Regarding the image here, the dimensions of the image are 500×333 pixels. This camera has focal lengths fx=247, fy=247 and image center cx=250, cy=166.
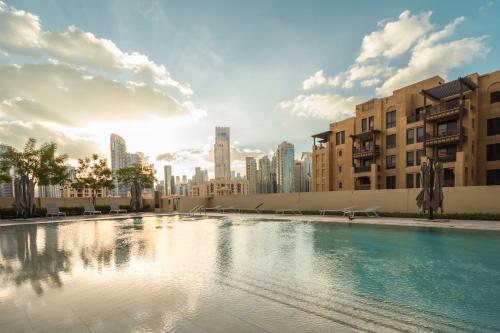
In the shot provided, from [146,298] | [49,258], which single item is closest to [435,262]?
[146,298]

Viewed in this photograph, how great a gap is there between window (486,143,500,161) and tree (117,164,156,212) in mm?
41270

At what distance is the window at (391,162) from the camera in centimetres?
3323

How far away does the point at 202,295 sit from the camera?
17.0 ft

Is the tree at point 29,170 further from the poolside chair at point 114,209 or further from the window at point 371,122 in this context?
the window at point 371,122

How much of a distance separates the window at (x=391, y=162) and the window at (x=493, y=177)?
361 inches

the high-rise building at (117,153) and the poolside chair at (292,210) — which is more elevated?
the high-rise building at (117,153)

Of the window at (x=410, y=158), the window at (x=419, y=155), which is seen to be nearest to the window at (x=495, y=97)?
the window at (x=419, y=155)

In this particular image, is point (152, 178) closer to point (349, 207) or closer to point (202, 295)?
point (349, 207)

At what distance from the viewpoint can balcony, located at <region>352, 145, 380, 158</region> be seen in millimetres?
34013

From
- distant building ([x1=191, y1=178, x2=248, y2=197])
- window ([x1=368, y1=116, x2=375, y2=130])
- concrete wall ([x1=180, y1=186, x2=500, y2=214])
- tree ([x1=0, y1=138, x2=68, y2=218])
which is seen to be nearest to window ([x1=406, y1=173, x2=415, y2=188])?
window ([x1=368, y1=116, x2=375, y2=130])

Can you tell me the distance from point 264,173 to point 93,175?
15118cm

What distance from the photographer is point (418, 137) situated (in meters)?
30.3

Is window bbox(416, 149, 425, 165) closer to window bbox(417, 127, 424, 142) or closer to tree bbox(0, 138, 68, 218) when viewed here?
window bbox(417, 127, 424, 142)

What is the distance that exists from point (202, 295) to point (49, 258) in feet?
23.4
